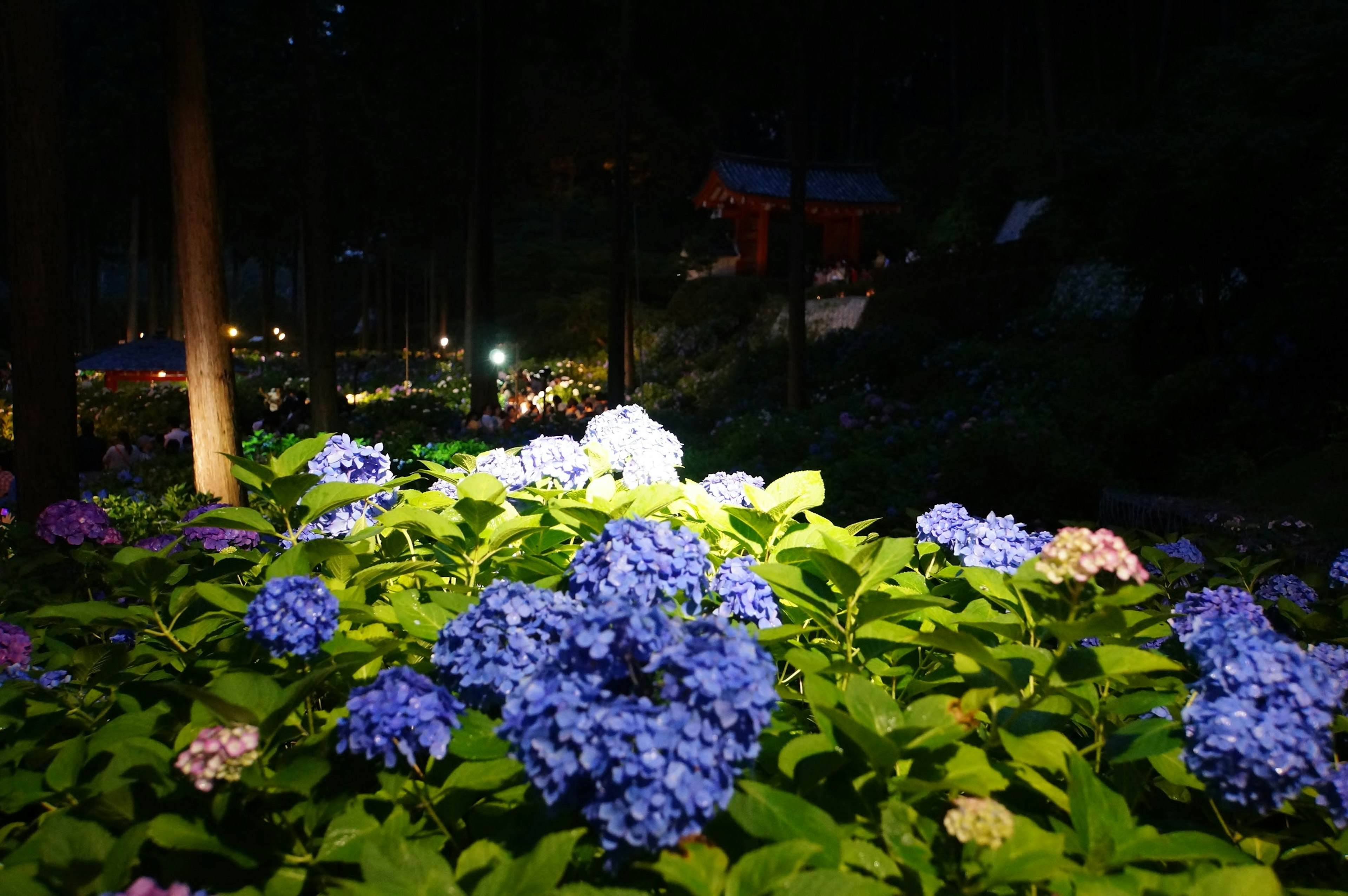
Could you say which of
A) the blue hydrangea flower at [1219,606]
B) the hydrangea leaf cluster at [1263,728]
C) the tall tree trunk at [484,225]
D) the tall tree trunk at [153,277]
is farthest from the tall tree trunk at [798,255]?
the tall tree trunk at [153,277]

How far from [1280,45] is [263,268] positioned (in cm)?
4888

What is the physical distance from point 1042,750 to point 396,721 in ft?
3.53

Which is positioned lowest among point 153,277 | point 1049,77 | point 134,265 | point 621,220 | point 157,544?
point 153,277

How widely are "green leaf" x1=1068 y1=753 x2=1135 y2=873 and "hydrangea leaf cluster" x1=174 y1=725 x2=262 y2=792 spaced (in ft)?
4.29

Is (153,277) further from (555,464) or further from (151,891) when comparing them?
(151,891)

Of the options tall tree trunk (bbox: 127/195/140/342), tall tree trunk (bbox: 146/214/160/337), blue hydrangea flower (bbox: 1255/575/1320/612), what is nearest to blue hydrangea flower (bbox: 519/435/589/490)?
blue hydrangea flower (bbox: 1255/575/1320/612)

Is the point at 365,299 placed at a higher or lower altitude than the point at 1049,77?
lower

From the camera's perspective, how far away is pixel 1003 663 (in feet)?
5.39

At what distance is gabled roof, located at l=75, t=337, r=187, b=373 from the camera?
2330 cm

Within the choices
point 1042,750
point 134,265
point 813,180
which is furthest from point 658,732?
point 134,265

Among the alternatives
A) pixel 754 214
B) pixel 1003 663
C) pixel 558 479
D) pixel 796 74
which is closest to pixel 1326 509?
pixel 558 479

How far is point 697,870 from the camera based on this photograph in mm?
1352

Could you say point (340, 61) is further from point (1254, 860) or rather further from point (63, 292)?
point (1254, 860)

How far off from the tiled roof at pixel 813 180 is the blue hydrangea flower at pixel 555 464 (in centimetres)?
3614
